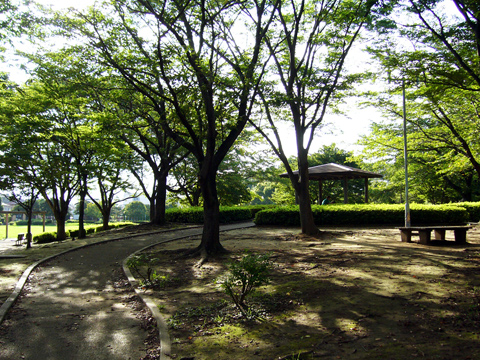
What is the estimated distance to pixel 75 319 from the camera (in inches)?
220

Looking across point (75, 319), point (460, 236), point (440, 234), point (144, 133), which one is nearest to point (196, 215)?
point (144, 133)

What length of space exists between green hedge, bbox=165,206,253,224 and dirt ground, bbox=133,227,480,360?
1195 cm

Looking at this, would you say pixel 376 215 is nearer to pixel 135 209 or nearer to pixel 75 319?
pixel 75 319

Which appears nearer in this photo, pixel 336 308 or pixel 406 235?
pixel 336 308

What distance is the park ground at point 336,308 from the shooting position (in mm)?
3945

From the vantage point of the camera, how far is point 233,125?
10484 mm

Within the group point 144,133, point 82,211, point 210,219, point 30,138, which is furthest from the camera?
point 144,133

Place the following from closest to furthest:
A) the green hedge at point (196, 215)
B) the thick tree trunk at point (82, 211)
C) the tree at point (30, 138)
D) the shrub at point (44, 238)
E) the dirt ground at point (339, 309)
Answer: the dirt ground at point (339, 309), the tree at point (30, 138), the thick tree trunk at point (82, 211), the green hedge at point (196, 215), the shrub at point (44, 238)

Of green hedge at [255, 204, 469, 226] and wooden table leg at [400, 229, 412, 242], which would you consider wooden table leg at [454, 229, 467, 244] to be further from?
green hedge at [255, 204, 469, 226]

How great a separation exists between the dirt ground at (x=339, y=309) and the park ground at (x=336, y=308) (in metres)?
0.01

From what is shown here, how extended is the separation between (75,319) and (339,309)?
381 centimetres

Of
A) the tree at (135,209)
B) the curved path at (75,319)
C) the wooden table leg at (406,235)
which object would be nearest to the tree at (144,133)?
the curved path at (75,319)

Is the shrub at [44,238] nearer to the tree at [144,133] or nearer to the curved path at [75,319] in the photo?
the tree at [144,133]

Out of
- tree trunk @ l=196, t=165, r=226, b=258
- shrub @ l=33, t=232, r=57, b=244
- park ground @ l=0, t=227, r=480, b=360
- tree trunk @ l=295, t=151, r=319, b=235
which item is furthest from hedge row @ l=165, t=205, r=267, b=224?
park ground @ l=0, t=227, r=480, b=360
